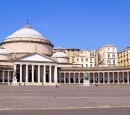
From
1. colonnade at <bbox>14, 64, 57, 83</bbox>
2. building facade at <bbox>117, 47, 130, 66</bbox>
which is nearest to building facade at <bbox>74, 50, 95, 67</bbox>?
building facade at <bbox>117, 47, 130, 66</bbox>

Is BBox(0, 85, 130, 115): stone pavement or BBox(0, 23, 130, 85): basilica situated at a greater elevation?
BBox(0, 23, 130, 85): basilica

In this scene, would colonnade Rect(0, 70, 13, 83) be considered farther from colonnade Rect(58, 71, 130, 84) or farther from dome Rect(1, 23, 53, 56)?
colonnade Rect(58, 71, 130, 84)

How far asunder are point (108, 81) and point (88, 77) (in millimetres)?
9567

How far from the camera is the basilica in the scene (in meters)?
109

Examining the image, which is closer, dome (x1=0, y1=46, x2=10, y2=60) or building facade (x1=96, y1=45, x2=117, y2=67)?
dome (x1=0, y1=46, x2=10, y2=60)

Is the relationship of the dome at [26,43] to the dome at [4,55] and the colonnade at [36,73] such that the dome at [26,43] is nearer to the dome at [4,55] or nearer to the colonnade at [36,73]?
the dome at [4,55]

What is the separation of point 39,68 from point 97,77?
26.6 meters

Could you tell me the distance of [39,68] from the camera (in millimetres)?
110188

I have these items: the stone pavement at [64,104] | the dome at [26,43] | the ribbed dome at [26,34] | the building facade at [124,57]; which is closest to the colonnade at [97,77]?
the dome at [26,43]

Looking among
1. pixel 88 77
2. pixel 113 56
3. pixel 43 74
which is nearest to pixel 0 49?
pixel 43 74

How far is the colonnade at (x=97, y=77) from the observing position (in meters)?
114

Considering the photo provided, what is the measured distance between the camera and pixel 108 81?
113m

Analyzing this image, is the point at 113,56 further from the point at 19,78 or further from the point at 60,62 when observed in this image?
the point at 19,78

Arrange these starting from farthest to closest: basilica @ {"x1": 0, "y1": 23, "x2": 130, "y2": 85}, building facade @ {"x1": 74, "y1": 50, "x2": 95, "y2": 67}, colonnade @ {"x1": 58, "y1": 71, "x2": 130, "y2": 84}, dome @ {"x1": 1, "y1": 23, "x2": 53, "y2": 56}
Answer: building facade @ {"x1": 74, "y1": 50, "x2": 95, "y2": 67}
dome @ {"x1": 1, "y1": 23, "x2": 53, "y2": 56}
colonnade @ {"x1": 58, "y1": 71, "x2": 130, "y2": 84}
basilica @ {"x1": 0, "y1": 23, "x2": 130, "y2": 85}
